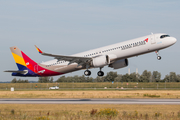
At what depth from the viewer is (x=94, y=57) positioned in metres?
44.0

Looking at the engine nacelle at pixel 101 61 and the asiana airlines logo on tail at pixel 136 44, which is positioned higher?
the asiana airlines logo on tail at pixel 136 44

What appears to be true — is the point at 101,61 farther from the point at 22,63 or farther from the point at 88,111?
the point at 22,63

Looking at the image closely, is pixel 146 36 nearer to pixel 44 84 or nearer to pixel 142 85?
pixel 142 85

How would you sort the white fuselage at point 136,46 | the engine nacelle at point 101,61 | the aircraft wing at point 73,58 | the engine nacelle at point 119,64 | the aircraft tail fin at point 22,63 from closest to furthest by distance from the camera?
the white fuselage at point 136,46 < the engine nacelle at point 101,61 < the aircraft wing at point 73,58 < the engine nacelle at point 119,64 < the aircraft tail fin at point 22,63

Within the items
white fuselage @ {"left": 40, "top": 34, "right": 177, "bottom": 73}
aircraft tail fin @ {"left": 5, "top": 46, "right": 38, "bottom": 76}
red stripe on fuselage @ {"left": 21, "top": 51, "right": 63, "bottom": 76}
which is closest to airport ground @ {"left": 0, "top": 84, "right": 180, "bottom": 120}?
white fuselage @ {"left": 40, "top": 34, "right": 177, "bottom": 73}

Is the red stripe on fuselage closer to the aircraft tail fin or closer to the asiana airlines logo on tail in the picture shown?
the aircraft tail fin

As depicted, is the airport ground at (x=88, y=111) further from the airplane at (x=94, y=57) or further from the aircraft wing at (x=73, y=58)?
the aircraft wing at (x=73, y=58)

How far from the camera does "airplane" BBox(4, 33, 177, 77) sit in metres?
39.0

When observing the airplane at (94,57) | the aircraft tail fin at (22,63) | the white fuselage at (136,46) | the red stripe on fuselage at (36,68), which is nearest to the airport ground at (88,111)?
the white fuselage at (136,46)

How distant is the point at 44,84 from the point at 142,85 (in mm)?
31902

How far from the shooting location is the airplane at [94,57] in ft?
128

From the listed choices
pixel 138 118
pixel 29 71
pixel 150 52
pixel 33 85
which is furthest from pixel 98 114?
pixel 33 85

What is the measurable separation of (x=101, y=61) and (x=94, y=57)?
6.78 ft

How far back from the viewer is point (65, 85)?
79.5 metres
